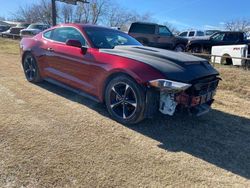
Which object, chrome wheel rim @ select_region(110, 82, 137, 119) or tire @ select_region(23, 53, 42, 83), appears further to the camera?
tire @ select_region(23, 53, 42, 83)

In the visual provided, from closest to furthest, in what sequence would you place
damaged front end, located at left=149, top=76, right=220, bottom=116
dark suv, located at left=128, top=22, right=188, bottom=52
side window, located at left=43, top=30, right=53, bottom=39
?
damaged front end, located at left=149, top=76, right=220, bottom=116, side window, located at left=43, top=30, right=53, bottom=39, dark suv, located at left=128, top=22, right=188, bottom=52

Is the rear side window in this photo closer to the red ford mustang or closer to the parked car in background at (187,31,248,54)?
the parked car in background at (187,31,248,54)

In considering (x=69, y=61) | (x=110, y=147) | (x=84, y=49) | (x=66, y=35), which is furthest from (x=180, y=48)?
(x=110, y=147)

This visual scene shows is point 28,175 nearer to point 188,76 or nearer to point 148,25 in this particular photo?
point 188,76

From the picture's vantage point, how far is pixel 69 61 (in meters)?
5.12

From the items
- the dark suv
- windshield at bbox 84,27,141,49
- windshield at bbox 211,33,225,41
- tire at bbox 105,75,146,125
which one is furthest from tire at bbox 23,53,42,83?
windshield at bbox 211,33,225,41

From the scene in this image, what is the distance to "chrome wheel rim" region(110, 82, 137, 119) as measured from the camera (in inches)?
160

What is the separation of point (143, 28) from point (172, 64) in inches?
437

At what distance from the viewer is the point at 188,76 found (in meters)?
3.88

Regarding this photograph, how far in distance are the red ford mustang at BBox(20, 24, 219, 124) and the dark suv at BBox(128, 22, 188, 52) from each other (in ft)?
29.9

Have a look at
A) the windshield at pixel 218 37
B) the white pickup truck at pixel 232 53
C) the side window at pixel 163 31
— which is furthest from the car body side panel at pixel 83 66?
the windshield at pixel 218 37

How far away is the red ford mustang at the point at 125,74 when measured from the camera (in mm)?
3832

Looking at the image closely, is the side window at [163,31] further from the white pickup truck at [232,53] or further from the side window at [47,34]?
the side window at [47,34]

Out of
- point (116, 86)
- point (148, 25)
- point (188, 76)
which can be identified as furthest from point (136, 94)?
point (148, 25)
